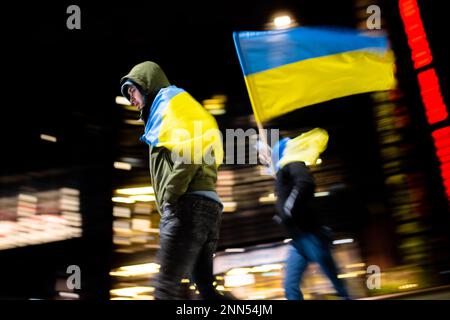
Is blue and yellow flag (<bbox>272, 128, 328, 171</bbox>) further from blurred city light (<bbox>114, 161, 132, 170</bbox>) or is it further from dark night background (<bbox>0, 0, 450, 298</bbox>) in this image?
blurred city light (<bbox>114, 161, 132, 170</bbox>)

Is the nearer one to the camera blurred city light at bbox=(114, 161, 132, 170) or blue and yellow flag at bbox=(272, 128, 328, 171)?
blue and yellow flag at bbox=(272, 128, 328, 171)

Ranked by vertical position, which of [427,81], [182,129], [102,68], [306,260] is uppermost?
[102,68]

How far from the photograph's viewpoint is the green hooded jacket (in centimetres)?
333

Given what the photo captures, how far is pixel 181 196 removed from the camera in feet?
11.1

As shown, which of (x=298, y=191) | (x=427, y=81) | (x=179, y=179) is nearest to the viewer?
(x=179, y=179)

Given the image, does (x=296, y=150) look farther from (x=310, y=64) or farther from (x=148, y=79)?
(x=148, y=79)

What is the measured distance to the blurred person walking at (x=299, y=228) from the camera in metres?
4.14

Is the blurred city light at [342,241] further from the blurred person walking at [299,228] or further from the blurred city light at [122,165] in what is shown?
the blurred city light at [122,165]

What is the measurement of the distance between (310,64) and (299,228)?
1478 millimetres

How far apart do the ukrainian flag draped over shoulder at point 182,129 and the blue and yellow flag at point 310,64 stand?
1.22 metres

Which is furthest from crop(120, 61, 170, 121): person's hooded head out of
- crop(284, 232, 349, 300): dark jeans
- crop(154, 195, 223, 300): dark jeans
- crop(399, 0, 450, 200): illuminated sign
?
crop(399, 0, 450, 200): illuminated sign

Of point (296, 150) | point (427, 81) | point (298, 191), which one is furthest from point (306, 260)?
Result: point (427, 81)

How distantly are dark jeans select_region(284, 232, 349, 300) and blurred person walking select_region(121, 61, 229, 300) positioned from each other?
0.79m

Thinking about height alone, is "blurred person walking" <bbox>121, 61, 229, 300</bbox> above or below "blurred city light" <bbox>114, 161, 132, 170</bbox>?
below
